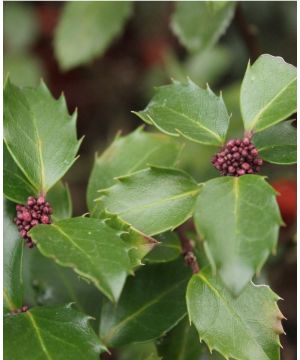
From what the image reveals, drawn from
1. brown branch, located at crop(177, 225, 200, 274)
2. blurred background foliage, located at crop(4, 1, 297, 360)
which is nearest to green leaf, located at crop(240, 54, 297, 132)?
brown branch, located at crop(177, 225, 200, 274)

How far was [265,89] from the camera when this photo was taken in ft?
2.93

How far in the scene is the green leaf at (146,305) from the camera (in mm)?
979

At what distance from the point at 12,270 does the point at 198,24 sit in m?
0.88

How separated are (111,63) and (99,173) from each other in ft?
4.62

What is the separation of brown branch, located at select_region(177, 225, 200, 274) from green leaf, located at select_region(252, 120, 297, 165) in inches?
7.4

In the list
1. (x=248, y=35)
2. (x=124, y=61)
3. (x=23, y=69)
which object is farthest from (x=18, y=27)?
(x=248, y=35)

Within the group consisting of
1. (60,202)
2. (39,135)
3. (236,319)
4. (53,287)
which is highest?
(39,135)

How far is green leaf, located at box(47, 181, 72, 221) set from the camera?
3.32 ft

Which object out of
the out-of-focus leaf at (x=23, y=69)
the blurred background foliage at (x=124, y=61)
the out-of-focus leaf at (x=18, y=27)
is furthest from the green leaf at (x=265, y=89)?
the out-of-focus leaf at (x=18, y=27)

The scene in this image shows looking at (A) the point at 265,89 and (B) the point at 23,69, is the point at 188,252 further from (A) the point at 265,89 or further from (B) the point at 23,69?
(B) the point at 23,69

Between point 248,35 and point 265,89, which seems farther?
point 248,35

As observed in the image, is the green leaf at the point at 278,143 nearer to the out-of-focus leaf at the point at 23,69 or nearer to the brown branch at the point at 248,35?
the brown branch at the point at 248,35

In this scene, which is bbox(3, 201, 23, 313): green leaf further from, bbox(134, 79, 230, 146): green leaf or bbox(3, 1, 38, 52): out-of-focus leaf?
bbox(3, 1, 38, 52): out-of-focus leaf

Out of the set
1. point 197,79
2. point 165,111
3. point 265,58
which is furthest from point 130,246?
point 197,79
